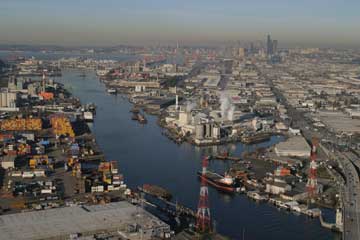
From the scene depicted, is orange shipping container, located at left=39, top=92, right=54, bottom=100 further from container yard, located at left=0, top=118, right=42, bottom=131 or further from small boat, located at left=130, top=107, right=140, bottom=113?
container yard, located at left=0, top=118, right=42, bottom=131

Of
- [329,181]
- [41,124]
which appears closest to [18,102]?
[41,124]

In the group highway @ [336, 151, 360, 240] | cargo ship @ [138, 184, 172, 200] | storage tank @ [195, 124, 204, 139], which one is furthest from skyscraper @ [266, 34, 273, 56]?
cargo ship @ [138, 184, 172, 200]

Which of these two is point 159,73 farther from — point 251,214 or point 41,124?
point 251,214

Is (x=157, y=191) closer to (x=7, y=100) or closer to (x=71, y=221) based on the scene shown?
(x=71, y=221)

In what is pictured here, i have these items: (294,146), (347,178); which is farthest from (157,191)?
(294,146)

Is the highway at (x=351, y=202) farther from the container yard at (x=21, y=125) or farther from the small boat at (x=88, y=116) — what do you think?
the container yard at (x=21, y=125)

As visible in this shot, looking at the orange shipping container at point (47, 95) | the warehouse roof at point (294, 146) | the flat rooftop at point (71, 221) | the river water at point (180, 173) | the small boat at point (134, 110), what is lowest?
the river water at point (180, 173)

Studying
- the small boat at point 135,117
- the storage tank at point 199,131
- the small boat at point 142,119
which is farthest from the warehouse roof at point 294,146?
the small boat at point 135,117
